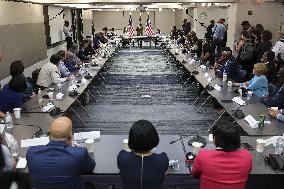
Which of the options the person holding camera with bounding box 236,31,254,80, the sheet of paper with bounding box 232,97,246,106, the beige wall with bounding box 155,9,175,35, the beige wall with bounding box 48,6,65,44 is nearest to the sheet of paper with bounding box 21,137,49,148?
the sheet of paper with bounding box 232,97,246,106

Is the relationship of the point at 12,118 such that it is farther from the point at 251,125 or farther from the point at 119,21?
the point at 119,21

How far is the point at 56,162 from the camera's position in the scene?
2549 millimetres

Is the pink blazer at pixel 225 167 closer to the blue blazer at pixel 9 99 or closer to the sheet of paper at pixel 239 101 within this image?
the sheet of paper at pixel 239 101

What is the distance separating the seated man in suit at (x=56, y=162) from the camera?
8.38 feet

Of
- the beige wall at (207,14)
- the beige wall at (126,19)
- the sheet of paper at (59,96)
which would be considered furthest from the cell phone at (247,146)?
the beige wall at (126,19)

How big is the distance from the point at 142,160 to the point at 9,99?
10.2 ft

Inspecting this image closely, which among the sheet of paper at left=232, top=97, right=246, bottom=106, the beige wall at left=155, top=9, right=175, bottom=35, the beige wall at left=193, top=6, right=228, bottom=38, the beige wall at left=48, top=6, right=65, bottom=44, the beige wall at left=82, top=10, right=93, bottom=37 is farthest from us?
the beige wall at left=155, top=9, right=175, bottom=35

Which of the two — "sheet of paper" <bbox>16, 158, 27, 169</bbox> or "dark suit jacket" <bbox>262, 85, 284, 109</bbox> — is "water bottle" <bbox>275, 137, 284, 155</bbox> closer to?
"dark suit jacket" <bbox>262, 85, 284, 109</bbox>

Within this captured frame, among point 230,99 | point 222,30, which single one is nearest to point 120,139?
point 230,99

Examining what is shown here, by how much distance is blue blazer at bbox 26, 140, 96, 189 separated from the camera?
255cm

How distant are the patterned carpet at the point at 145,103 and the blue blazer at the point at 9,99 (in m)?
1.40

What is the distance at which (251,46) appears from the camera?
Answer: 834 cm

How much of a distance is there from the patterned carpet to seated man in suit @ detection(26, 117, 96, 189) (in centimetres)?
327

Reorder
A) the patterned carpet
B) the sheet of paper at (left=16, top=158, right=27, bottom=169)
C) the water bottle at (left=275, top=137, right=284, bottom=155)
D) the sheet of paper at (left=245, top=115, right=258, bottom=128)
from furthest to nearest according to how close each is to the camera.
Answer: the patterned carpet
the sheet of paper at (left=245, top=115, right=258, bottom=128)
the water bottle at (left=275, top=137, right=284, bottom=155)
the sheet of paper at (left=16, top=158, right=27, bottom=169)
